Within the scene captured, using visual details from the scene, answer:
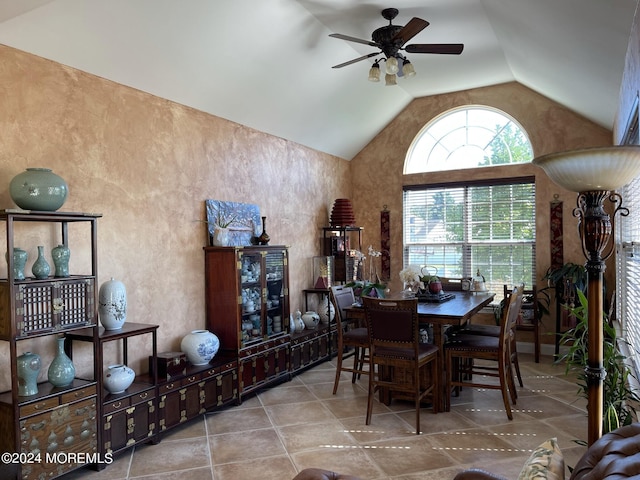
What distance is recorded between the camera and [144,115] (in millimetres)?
3791

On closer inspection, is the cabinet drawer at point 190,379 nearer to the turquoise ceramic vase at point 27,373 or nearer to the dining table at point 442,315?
the turquoise ceramic vase at point 27,373

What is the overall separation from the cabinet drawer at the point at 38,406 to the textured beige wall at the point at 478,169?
4.99 meters

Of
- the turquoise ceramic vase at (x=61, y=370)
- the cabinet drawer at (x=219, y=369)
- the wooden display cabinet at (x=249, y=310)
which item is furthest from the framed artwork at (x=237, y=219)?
the turquoise ceramic vase at (x=61, y=370)

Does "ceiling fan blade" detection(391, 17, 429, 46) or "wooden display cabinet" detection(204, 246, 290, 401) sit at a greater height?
"ceiling fan blade" detection(391, 17, 429, 46)

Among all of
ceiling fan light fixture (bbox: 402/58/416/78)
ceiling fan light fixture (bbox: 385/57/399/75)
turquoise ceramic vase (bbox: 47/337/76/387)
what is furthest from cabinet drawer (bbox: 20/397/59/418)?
ceiling fan light fixture (bbox: 402/58/416/78)

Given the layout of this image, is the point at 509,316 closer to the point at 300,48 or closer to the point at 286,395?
the point at 286,395

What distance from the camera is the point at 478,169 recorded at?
20.7 ft

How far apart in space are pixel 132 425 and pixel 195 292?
4.43 ft

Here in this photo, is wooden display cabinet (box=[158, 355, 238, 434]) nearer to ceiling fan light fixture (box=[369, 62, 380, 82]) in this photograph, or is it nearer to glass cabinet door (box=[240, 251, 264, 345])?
glass cabinet door (box=[240, 251, 264, 345])

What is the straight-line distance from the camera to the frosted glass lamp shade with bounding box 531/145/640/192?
5.61 ft

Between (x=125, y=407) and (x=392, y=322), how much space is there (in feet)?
6.71

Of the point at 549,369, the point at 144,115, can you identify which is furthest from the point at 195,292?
the point at 549,369

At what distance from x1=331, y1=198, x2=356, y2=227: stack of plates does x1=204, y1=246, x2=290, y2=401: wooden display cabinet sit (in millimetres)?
1652

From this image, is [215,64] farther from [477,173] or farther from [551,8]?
[477,173]
